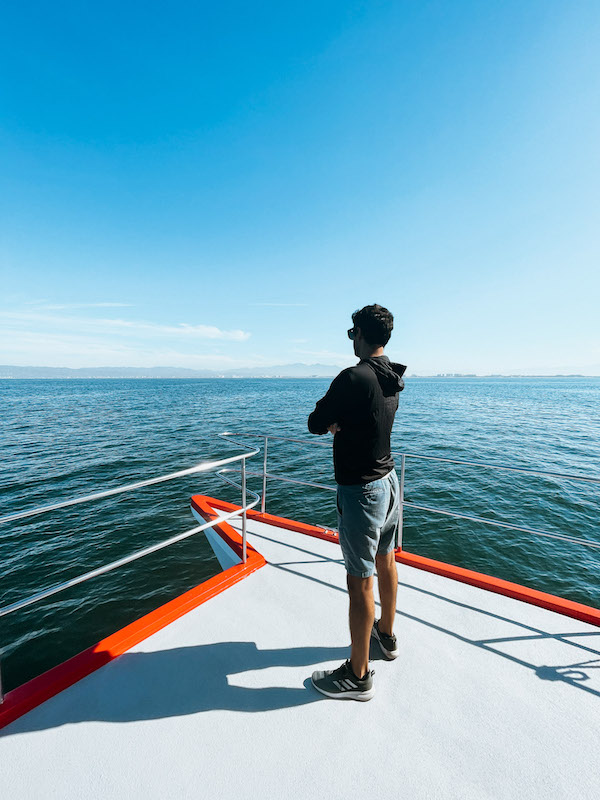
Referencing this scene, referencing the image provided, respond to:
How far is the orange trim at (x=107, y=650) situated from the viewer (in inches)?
70.2

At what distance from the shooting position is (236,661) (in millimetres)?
2111

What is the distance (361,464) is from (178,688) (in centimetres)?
167

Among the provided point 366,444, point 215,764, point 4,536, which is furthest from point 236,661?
point 4,536

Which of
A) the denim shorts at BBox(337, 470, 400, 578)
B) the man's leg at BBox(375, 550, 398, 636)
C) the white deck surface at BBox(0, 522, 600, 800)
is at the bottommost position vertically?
the white deck surface at BBox(0, 522, 600, 800)

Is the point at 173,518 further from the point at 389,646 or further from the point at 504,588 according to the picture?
the point at 504,588

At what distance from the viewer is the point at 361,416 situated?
1746 mm

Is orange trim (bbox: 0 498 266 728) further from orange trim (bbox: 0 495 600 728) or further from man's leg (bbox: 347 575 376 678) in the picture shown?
man's leg (bbox: 347 575 376 678)

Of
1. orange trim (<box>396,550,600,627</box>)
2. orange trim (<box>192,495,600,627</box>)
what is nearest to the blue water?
orange trim (<box>192,495,600,627</box>)

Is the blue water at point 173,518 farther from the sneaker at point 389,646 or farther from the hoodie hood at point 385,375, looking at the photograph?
the hoodie hood at point 385,375

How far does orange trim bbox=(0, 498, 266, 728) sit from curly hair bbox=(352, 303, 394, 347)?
229 centimetres

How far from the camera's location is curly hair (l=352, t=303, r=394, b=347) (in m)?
1.88

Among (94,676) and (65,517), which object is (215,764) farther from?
(65,517)

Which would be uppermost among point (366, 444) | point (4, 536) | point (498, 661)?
point (366, 444)

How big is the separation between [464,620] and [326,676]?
4.03 ft
